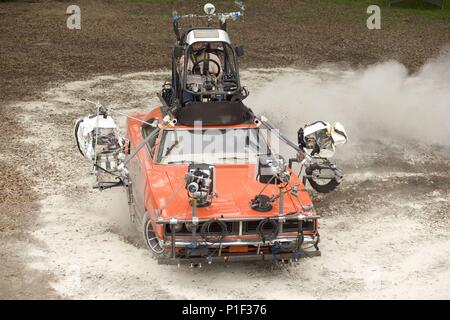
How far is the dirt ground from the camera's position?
9.94 meters

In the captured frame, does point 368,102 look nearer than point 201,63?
No

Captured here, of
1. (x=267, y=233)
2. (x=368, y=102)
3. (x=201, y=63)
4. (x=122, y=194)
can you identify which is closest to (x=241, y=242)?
(x=267, y=233)

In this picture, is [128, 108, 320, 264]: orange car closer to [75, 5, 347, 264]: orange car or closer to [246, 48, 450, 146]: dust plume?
[75, 5, 347, 264]: orange car

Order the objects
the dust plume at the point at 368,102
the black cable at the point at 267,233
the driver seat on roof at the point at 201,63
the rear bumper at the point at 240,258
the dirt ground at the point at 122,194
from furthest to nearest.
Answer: the dust plume at the point at 368,102 → the driver seat on roof at the point at 201,63 → the dirt ground at the point at 122,194 → the black cable at the point at 267,233 → the rear bumper at the point at 240,258

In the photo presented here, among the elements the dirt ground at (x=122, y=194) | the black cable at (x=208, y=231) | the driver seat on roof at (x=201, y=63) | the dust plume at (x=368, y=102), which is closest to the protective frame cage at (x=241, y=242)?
the black cable at (x=208, y=231)

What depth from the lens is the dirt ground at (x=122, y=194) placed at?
9.94 meters

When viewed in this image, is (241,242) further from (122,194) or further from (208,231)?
(122,194)

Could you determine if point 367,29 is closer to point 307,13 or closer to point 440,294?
point 307,13

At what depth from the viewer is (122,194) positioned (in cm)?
1301

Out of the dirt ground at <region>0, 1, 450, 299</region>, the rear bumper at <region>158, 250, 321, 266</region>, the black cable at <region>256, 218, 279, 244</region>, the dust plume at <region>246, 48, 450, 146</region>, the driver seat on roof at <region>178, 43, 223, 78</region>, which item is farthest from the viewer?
the dust plume at <region>246, 48, 450, 146</region>

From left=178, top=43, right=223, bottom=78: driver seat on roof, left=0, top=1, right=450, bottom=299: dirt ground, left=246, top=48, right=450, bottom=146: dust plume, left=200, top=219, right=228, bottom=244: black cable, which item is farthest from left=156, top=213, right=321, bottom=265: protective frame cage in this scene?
left=246, top=48, right=450, bottom=146: dust plume

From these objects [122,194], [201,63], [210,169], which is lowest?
[122,194]

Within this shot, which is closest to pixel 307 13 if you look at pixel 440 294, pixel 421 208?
pixel 421 208

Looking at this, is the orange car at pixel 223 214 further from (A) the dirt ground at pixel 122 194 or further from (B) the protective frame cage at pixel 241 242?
(A) the dirt ground at pixel 122 194
